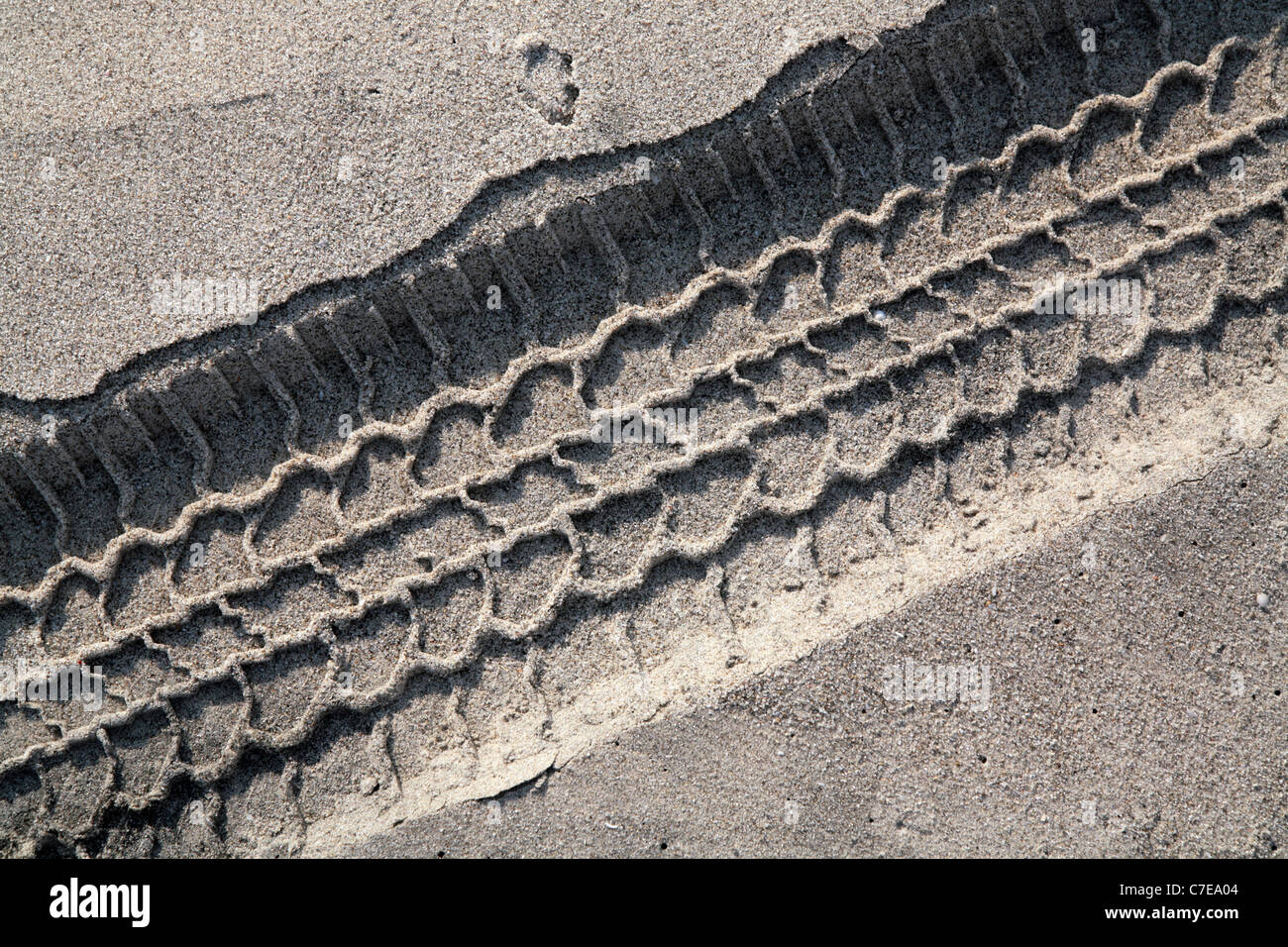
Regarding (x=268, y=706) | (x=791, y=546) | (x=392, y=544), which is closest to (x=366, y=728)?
(x=268, y=706)

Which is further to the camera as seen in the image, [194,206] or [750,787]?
[194,206]

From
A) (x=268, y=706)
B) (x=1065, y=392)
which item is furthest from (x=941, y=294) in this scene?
(x=268, y=706)

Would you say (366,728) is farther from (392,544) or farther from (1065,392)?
(1065,392)

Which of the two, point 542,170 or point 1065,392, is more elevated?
point 542,170

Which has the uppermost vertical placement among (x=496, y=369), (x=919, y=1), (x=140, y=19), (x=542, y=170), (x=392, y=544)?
(x=140, y=19)

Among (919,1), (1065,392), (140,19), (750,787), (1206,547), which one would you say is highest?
(140,19)

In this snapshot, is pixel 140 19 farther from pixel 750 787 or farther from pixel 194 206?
pixel 750 787
